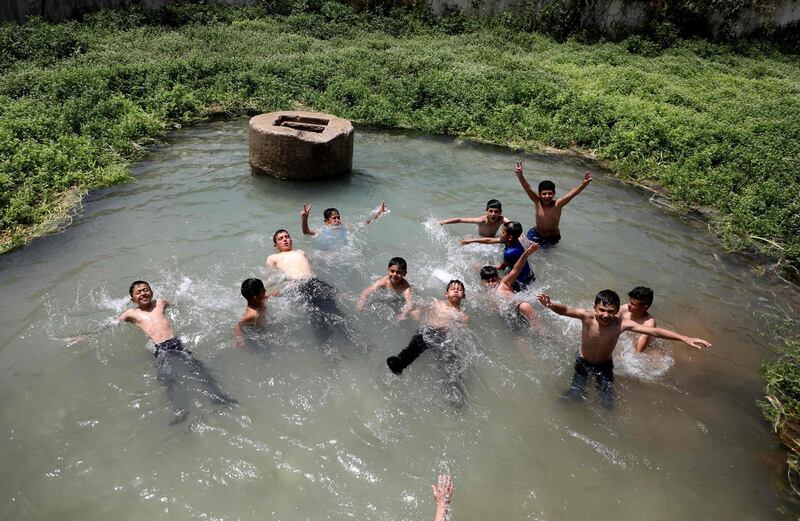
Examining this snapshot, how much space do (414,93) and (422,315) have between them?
30.9 feet

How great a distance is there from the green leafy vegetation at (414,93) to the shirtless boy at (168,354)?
3.27 meters

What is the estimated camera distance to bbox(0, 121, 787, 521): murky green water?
4.27 meters

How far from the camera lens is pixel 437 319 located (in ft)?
20.1

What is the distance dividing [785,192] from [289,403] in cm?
940

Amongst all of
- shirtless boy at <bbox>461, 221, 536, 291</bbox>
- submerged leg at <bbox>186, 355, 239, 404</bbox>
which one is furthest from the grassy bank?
submerged leg at <bbox>186, 355, 239, 404</bbox>

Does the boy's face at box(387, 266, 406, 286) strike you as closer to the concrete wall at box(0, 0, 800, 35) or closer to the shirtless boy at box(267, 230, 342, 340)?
the shirtless boy at box(267, 230, 342, 340)

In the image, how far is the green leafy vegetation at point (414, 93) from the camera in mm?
9312

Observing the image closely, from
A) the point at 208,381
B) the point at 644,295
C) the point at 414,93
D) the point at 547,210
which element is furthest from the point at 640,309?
the point at 414,93

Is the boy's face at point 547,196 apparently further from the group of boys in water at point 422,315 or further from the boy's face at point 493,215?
the group of boys in water at point 422,315

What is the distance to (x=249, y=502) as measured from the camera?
414 cm

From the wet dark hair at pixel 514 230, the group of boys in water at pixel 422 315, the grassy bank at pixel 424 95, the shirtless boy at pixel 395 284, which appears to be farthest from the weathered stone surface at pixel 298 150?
the wet dark hair at pixel 514 230

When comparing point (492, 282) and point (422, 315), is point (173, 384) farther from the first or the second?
point (492, 282)

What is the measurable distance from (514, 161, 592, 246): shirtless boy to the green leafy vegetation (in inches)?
123

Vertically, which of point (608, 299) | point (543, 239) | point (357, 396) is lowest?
point (357, 396)
